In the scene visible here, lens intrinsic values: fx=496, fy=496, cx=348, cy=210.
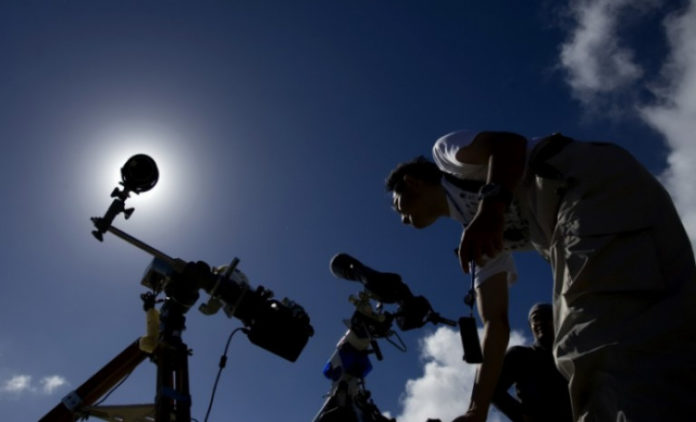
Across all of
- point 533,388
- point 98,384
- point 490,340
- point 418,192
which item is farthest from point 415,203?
point 98,384

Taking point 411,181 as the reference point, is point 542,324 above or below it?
above

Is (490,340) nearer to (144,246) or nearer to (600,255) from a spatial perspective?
(600,255)

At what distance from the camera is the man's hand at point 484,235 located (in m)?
1.64

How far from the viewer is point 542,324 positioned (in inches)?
162

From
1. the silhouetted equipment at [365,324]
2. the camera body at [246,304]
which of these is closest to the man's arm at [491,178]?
the silhouetted equipment at [365,324]

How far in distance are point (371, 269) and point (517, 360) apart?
129 cm

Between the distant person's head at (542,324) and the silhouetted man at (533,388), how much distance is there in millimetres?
106

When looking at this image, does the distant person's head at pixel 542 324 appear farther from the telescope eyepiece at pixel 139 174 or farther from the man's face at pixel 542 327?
the telescope eyepiece at pixel 139 174

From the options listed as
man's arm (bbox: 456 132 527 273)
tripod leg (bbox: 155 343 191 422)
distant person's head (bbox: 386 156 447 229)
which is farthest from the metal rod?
man's arm (bbox: 456 132 527 273)

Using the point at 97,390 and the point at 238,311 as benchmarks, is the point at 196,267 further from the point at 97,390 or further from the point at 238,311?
the point at 97,390

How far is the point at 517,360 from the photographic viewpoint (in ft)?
Result: 12.2

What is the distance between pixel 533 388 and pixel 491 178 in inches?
91.6

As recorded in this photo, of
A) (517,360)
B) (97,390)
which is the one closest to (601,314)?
(517,360)

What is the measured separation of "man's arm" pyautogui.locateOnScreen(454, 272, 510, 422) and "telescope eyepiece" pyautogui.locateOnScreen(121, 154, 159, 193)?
115 inches
